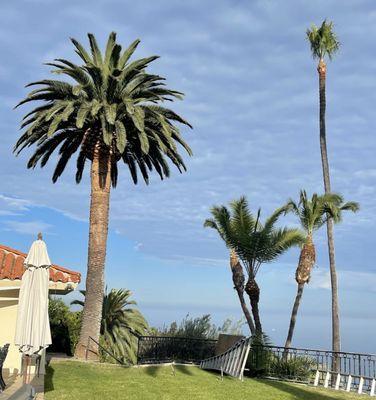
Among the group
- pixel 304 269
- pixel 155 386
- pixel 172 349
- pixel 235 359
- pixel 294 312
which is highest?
pixel 304 269

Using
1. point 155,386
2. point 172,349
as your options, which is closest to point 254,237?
point 172,349

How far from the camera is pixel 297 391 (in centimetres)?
1761

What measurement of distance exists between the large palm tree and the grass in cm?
392

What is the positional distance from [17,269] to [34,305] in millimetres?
4095

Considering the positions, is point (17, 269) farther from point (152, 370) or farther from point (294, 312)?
point (294, 312)

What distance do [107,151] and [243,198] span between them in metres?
8.95

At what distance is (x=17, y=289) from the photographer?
16.4 metres

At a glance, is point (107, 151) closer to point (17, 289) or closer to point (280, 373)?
point (17, 289)

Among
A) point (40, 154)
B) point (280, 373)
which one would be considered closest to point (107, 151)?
point (40, 154)

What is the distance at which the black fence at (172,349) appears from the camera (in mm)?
23469

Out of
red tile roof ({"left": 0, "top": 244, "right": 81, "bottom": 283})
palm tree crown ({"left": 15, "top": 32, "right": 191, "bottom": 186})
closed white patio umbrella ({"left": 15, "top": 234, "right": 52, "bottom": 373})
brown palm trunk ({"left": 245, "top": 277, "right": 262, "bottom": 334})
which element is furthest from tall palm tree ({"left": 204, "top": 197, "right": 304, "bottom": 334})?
closed white patio umbrella ({"left": 15, "top": 234, "right": 52, "bottom": 373})

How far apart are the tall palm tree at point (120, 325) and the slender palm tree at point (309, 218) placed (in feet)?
25.0

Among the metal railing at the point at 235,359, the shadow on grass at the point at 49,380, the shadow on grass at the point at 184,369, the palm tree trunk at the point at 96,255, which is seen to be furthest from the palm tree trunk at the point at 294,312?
the shadow on grass at the point at 49,380

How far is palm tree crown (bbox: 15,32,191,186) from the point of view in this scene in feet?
A: 74.0
